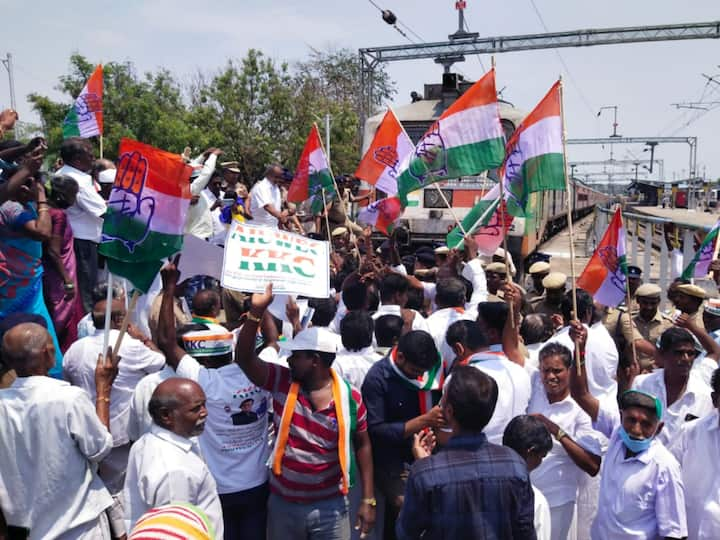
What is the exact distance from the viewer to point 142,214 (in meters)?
3.29

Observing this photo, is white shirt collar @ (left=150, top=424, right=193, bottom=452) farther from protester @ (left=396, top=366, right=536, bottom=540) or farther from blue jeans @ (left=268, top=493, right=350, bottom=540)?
protester @ (left=396, top=366, right=536, bottom=540)

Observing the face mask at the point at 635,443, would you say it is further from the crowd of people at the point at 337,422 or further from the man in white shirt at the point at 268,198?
the man in white shirt at the point at 268,198

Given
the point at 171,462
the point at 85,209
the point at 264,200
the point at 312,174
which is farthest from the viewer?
the point at 264,200

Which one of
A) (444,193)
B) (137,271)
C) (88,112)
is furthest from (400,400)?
(444,193)

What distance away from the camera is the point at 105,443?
2.68 meters

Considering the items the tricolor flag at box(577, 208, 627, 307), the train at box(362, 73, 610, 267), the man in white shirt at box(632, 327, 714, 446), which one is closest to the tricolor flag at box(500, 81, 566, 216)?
the tricolor flag at box(577, 208, 627, 307)

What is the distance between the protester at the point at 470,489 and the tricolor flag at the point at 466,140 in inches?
123

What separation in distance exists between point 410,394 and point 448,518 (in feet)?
3.68

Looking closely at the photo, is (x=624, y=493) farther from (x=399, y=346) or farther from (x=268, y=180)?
(x=268, y=180)

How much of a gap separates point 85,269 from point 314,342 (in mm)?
3129

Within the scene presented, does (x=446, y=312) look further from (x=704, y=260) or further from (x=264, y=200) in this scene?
(x=264, y=200)

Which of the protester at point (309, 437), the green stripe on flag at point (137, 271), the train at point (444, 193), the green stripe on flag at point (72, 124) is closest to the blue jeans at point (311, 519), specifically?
the protester at point (309, 437)

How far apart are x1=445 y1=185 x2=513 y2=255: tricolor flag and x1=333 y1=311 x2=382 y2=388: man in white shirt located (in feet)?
7.60

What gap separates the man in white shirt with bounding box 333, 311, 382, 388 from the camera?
3.73m
